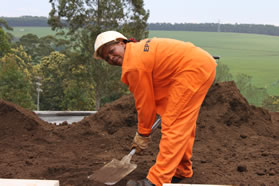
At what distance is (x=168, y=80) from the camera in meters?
3.34

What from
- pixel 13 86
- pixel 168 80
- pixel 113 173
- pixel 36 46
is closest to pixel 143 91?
pixel 168 80

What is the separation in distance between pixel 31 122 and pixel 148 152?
7.64 ft

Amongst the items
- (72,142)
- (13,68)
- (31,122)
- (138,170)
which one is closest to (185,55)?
(138,170)

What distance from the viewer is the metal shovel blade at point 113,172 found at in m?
3.48

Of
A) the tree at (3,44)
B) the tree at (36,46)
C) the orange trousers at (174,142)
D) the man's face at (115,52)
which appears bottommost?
the tree at (36,46)

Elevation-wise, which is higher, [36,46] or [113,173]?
[113,173]

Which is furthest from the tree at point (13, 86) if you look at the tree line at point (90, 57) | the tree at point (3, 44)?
the tree at point (3, 44)

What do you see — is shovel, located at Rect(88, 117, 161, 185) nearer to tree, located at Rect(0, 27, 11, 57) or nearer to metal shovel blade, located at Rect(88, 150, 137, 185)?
metal shovel blade, located at Rect(88, 150, 137, 185)

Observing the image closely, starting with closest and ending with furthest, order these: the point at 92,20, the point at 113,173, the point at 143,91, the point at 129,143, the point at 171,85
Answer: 1. the point at 143,91
2. the point at 171,85
3. the point at 113,173
4. the point at 129,143
5. the point at 92,20

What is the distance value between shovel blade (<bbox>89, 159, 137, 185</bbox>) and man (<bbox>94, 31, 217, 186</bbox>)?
0.84 ft

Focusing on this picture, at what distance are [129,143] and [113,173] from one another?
6.49ft

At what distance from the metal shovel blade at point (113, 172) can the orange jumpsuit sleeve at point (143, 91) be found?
1.89 ft

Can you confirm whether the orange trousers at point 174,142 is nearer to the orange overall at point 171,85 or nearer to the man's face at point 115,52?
the orange overall at point 171,85

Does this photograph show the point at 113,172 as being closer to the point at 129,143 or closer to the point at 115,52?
the point at 115,52
